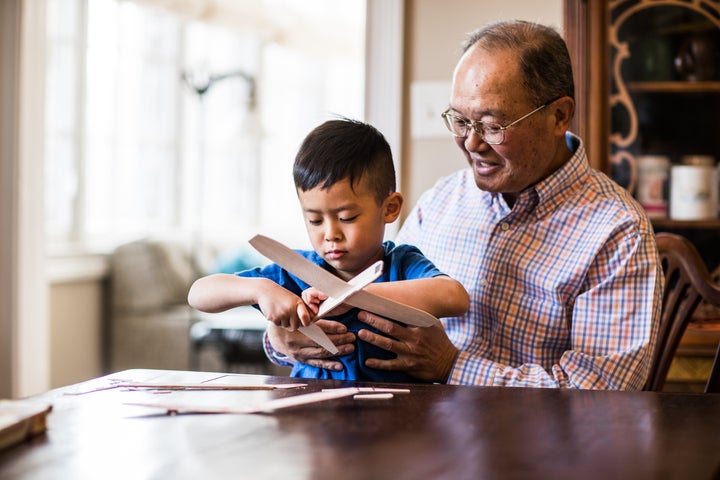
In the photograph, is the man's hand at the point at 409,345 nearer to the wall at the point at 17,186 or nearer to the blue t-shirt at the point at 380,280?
the blue t-shirt at the point at 380,280

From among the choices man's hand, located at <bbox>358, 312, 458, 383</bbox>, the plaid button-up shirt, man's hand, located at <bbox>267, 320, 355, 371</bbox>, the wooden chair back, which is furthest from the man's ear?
man's hand, located at <bbox>267, 320, 355, 371</bbox>

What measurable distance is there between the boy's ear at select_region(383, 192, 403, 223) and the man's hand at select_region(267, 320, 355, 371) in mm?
235

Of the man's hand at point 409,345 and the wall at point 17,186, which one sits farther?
the wall at point 17,186

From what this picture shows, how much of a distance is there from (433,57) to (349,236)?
1480mm

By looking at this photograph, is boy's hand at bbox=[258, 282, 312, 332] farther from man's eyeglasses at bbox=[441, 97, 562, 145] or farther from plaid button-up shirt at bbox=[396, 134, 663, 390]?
man's eyeglasses at bbox=[441, 97, 562, 145]

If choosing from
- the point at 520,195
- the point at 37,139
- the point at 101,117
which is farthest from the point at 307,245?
the point at 520,195

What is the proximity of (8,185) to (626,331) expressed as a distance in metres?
2.82

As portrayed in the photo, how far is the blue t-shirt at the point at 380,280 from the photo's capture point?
1371mm

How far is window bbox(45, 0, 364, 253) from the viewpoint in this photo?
4637mm

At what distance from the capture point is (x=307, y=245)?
6.63 metres

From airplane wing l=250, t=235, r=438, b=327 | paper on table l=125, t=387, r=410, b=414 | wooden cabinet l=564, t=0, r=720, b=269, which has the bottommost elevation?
paper on table l=125, t=387, r=410, b=414

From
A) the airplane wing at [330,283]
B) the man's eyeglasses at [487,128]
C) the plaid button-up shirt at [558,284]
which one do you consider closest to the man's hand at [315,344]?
the airplane wing at [330,283]

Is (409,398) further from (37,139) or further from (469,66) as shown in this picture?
(37,139)

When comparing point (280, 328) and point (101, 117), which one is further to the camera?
point (101, 117)
